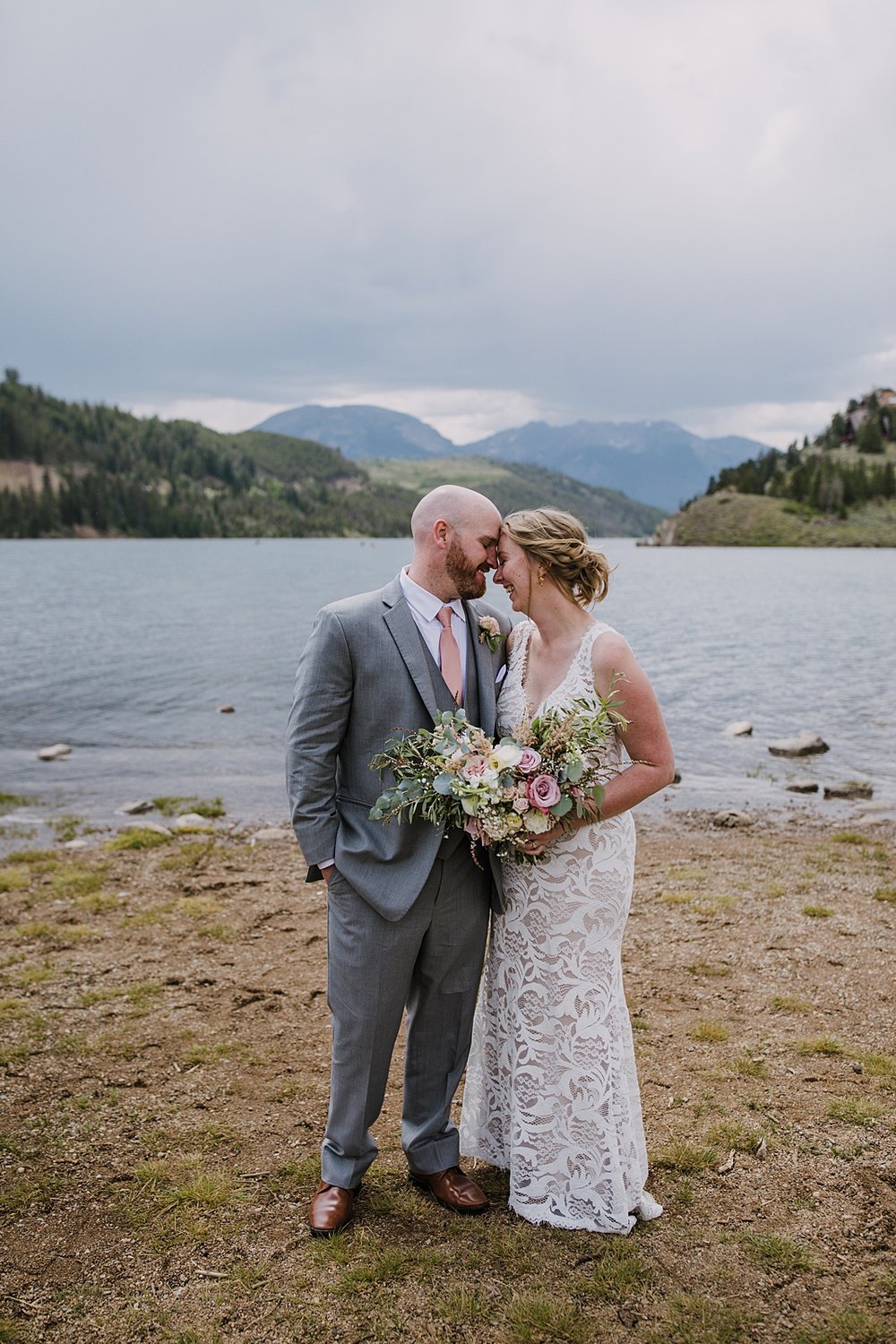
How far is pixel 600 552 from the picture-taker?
4340 mm

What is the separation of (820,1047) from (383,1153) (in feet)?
10.8

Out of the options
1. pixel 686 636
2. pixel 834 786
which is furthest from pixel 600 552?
pixel 686 636

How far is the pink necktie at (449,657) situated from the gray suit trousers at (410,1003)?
2.56 ft

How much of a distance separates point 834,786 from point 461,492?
14.9 metres

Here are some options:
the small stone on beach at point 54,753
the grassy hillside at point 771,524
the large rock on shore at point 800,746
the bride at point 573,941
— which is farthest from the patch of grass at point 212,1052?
the grassy hillside at point 771,524

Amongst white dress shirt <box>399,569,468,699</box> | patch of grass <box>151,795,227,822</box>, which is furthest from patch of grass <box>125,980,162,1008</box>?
patch of grass <box>151,795,227,822</box>

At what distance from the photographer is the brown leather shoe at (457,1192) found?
15.5 feet

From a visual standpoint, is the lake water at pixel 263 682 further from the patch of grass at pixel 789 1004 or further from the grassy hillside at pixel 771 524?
the grassy hillside at pixel 771 524

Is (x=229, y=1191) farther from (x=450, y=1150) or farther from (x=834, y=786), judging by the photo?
(x=834, y=786)

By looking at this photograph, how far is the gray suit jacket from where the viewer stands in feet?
14.1

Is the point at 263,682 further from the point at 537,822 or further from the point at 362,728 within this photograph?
the point at 537,822

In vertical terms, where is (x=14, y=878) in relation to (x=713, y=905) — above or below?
below

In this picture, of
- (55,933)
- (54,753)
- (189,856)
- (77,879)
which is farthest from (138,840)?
(54,753)

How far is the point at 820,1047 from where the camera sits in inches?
258
